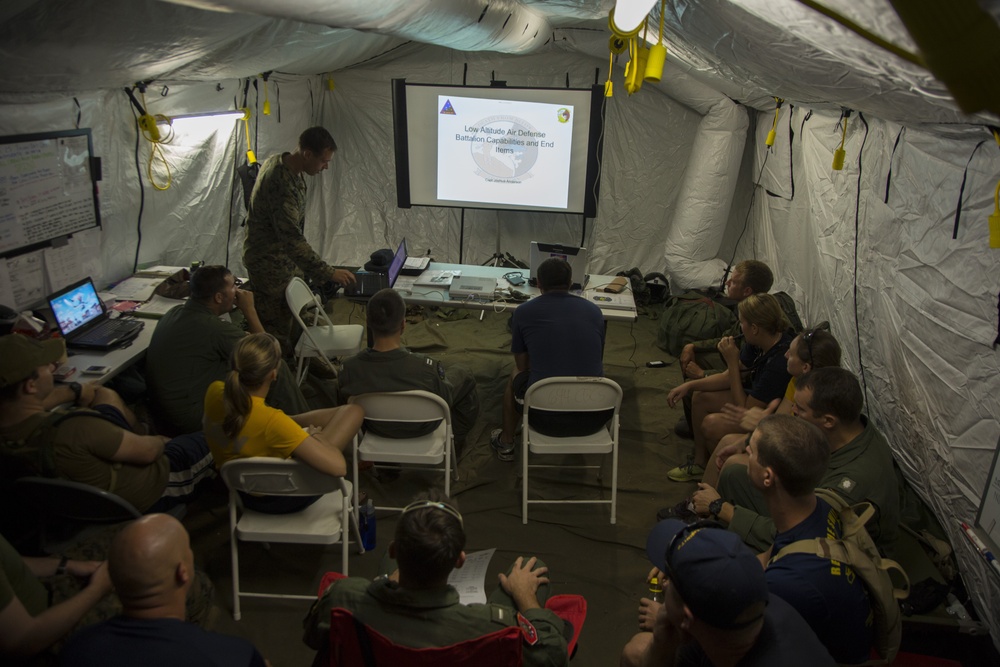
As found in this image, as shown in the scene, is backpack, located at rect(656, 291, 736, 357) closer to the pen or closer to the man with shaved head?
the pen

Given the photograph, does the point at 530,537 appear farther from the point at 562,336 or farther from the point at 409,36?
the point at 409,36

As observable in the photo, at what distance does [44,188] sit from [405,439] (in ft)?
7.64

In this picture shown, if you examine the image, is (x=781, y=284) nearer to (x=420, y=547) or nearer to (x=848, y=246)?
(x=848, y=246)

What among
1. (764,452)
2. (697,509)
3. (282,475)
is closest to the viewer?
(764,452)

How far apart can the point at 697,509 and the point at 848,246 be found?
199 centimetres

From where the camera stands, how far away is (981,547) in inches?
81.1

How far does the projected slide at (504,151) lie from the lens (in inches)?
208

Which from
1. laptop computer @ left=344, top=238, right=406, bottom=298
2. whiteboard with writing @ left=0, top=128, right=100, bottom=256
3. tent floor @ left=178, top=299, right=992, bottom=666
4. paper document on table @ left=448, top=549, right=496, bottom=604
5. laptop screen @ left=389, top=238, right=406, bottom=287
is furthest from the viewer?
laptop screen @ left=389, top=238, right=406, bottom=287

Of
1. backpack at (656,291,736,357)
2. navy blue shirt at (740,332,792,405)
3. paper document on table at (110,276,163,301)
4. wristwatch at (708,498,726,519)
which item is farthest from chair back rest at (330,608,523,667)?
backpack at (656,291,736,357)

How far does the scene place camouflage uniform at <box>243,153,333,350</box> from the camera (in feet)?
13.0

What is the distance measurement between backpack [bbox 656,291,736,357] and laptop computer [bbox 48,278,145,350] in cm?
357

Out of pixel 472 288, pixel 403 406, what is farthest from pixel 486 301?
pixel 403 406

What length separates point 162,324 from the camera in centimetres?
301

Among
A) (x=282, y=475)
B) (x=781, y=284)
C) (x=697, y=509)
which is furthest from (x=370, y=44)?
(x=697, y=509)
